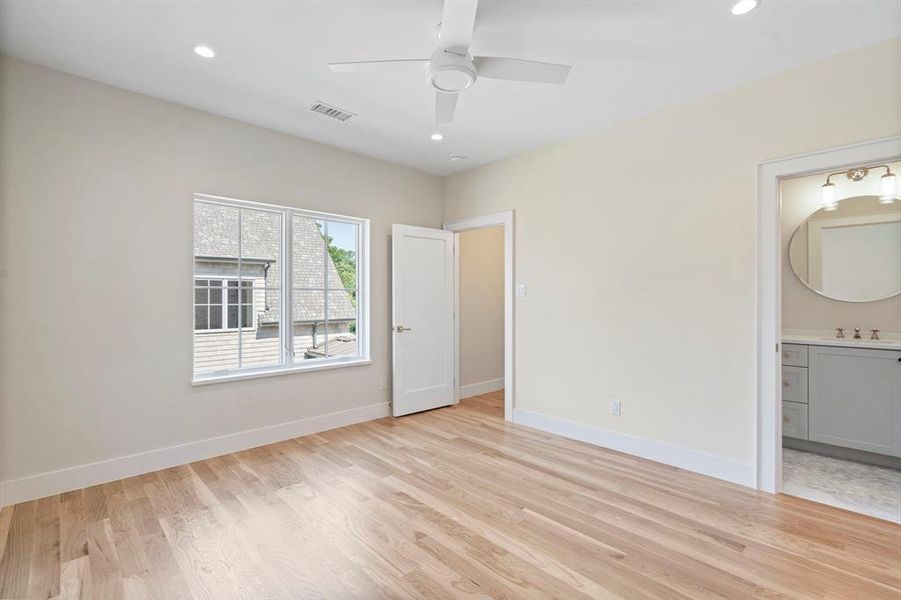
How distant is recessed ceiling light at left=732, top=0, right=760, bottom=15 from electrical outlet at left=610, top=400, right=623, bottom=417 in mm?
2734

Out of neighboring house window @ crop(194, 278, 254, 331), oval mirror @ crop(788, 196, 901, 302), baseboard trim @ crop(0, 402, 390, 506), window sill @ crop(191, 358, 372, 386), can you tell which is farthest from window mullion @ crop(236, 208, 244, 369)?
oval mirror @ crop(788, 196, 901, 302)

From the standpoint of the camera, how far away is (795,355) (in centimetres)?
350

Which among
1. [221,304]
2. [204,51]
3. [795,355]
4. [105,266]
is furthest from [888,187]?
[105,266]

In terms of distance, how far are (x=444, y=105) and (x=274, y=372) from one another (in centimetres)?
268

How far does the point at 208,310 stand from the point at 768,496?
14.2 ft

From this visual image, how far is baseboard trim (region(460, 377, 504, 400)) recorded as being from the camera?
5.43m

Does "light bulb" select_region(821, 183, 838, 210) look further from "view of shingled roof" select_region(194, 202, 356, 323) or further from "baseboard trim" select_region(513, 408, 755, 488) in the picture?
"view of shingled roof" select_region(194, 202, 356, 323)

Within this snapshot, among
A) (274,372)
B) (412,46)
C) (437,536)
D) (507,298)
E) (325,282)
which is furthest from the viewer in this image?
(507,298)

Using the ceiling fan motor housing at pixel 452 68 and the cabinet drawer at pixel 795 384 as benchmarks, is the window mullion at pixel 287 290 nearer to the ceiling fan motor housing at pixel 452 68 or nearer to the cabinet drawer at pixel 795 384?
the ceiling fan motor housing at pixel 452 68

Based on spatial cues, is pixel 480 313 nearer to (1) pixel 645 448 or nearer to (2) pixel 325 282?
(2) pixel 325 282

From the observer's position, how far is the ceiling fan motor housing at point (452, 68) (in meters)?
2.06

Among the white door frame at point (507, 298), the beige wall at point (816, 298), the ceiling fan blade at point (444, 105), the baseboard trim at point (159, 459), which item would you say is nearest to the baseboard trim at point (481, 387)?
the white door frame at point (507, 298)

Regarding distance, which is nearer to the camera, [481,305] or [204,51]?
[204,51]

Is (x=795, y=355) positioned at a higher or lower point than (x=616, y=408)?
higher
